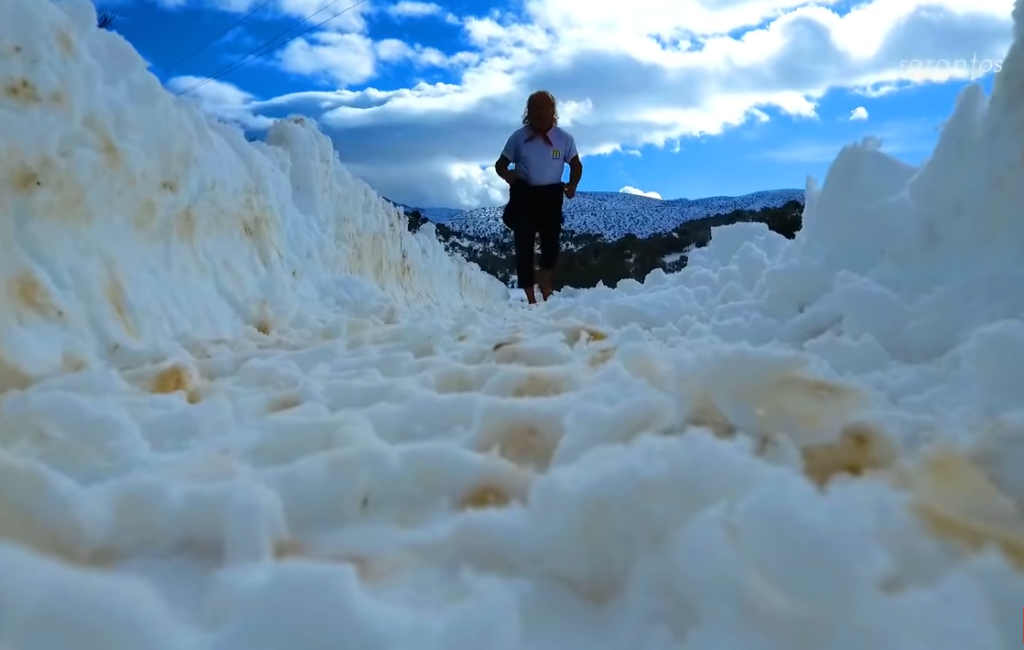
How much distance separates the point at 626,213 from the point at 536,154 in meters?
103

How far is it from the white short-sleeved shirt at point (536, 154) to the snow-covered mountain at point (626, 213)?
85.8m

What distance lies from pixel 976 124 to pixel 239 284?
3.75m

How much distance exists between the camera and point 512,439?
2094mm

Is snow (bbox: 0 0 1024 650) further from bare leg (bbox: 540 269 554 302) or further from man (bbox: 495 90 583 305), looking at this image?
bare leg (bbox: 540 269 554 302)

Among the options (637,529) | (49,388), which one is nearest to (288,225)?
(49,388)

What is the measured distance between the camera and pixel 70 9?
12.2ft

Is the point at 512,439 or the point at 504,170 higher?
the point at 504,170

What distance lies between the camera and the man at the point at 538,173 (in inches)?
259

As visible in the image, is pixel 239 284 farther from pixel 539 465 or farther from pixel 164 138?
pixel 539 465

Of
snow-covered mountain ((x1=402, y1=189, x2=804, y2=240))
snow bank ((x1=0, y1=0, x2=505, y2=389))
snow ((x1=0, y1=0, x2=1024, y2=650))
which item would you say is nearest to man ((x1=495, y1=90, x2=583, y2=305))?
snow bank ((x1=0, y1=0, x2=505, y2=389))

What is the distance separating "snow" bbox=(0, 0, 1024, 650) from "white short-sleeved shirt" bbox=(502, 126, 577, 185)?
2.85m

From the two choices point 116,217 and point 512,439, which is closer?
point 512,439

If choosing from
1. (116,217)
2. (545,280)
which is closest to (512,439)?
(116,217)

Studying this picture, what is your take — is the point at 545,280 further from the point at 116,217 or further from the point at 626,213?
the point at 626,213
